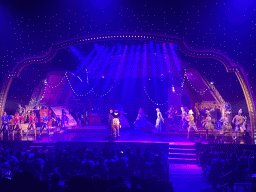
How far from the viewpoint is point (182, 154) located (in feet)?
36.2

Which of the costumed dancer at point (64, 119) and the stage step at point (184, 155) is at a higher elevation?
the costumed dancer at point (64, 119)

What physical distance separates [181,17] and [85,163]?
300 inches

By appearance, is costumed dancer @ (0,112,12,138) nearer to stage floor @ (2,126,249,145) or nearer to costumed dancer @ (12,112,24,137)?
stage floor @ (2,126,249,145)

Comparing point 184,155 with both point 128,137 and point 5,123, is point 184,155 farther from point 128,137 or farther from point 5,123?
point 5,123

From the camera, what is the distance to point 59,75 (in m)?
19.1

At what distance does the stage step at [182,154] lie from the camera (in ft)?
35.4

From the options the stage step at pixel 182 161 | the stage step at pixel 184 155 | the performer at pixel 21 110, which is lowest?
the stage step at pixel 182 161

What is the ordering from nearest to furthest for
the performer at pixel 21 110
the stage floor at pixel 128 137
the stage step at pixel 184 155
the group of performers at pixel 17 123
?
the stage step at pixel 184 155, the stage floor at pixel 128 137, the group of performers at pixel 17 123, the performer at pixel 21 110

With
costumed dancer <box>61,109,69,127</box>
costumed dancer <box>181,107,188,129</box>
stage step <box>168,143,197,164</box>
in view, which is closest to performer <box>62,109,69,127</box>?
costumed dancer <box>61,109,69,127</box>

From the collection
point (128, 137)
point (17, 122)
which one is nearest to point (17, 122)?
point (17, 122)

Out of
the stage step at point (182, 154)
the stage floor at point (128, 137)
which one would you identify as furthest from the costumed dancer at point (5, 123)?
the stage step at point (182, 154)

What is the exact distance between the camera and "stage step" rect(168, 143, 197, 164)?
10.8 m

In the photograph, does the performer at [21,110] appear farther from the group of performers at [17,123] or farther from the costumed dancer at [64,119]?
the costumed dancer at [64,119]

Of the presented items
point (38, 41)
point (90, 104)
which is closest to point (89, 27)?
point (38, 41)
